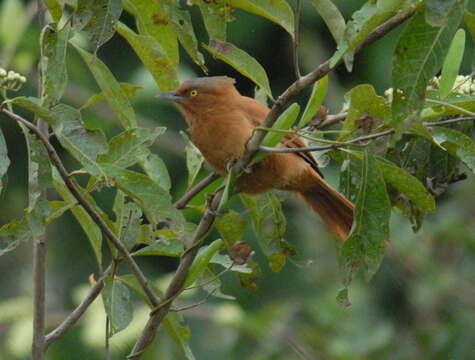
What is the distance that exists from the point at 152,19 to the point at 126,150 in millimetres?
382

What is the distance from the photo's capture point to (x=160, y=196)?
2047mm

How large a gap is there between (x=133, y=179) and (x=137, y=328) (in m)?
1.92

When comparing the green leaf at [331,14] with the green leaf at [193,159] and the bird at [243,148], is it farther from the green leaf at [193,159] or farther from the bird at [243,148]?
the green leaf at [193,159]

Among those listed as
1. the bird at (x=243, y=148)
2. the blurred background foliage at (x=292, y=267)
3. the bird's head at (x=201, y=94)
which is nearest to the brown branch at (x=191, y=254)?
the bird at (x=243, y=148)

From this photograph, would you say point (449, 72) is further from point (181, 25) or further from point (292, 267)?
point (292, 267)

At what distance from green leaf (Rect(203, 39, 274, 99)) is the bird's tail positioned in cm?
110

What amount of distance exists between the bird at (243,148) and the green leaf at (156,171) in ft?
0.60

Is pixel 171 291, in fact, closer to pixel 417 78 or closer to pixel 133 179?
pixel 133 179

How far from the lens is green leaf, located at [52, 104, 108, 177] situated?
6.36 feet

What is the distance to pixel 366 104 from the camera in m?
2.04

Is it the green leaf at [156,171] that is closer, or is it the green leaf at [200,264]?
the green leaf at [200,264]

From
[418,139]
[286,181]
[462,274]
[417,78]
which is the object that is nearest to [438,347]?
[462,274]

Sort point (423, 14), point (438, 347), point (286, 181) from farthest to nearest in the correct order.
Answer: point (438, 347) < point (286, 181) < point (423, 14)

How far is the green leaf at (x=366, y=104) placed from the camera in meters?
2.03
